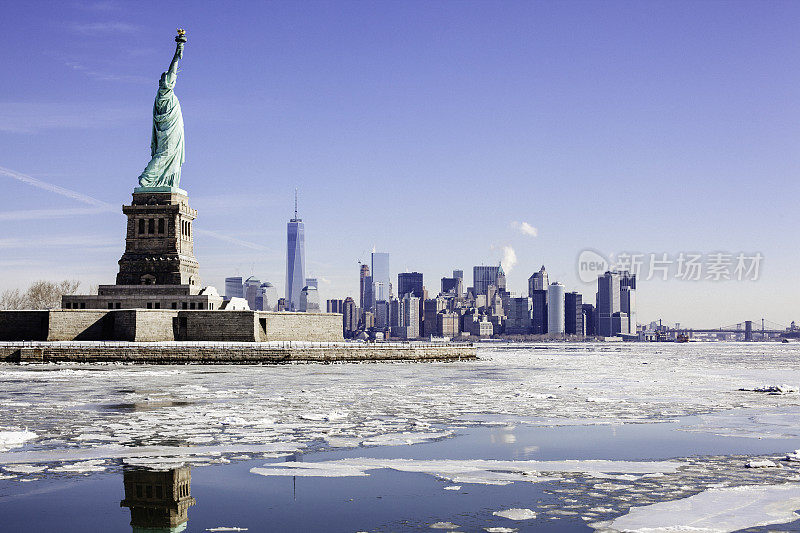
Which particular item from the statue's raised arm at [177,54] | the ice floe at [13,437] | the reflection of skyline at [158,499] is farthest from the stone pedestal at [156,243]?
the reflection of skyline at [158,499]

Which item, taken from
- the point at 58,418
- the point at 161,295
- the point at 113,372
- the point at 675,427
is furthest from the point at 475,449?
the point at 161,295

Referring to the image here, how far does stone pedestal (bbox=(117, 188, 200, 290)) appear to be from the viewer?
86438 millimetres

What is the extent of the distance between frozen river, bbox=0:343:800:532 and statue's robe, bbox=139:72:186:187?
56.4 metres

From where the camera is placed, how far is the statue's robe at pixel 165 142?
90.1 meters

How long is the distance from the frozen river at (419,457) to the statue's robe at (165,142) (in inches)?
2219

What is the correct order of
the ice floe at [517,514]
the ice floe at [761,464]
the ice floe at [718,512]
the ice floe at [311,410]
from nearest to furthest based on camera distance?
the ice floe at [718,512], the ice floe at [517,514], the ice floe at [761,464], the ice floe at [311,410]

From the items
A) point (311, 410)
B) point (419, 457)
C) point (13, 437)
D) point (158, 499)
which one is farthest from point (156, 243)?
point (158, 499)

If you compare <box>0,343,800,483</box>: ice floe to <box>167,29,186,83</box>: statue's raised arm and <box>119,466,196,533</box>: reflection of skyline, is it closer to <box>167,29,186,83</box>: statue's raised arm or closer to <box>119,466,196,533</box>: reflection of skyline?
<box>119,466,196,533</box>: reflection of skyline

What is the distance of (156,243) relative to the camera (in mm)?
87562

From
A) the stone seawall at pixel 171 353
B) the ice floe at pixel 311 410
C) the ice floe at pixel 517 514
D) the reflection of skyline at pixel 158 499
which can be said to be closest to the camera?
the reflection of skyline at pixel 158 499

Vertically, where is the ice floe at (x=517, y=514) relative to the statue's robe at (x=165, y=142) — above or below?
below

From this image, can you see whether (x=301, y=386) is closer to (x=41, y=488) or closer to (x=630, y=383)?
(x=630, y=383)

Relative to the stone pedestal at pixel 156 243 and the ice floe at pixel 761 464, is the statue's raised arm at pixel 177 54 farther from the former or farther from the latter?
the ice floe at pixel 761 464

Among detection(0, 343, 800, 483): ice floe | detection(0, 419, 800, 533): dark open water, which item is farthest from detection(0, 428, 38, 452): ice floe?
detection(0, 419, 800, 533): dark open water
